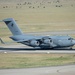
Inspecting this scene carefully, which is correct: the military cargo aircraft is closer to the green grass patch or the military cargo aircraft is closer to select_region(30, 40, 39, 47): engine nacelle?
select_region(30, 40, 39, 47): engine nacelle

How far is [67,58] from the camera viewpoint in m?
49.8

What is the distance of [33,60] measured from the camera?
160 ft

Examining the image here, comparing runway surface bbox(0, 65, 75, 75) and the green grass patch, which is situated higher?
runway surface bbox(0, 65, 75, 75)

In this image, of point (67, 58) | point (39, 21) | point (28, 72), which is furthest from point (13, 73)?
point (39, 21)

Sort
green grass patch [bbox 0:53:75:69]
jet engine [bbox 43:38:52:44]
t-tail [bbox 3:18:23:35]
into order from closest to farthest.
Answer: green grass patch [bbox 0:53:75:69], jet engine [bbox 43:38:52:44], t-tail [bbox 3:18:23:35]

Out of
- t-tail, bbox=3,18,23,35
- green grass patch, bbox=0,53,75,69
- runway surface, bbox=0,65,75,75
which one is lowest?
green grass patch, bbox=0,53,75,69

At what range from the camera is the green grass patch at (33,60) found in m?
45.3

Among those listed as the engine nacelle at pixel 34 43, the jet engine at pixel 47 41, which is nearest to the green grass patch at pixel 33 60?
the engine nacelle at pixel 34 43

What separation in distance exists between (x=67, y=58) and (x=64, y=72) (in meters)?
9.82

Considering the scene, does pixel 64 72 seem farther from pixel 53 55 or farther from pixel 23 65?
pixel 53 55

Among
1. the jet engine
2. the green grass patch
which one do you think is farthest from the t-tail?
the green grass patch

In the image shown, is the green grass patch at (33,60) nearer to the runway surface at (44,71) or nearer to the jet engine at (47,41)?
the runway surface at (44,71)

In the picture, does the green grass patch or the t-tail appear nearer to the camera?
the green grass patch

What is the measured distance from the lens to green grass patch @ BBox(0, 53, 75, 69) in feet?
149
